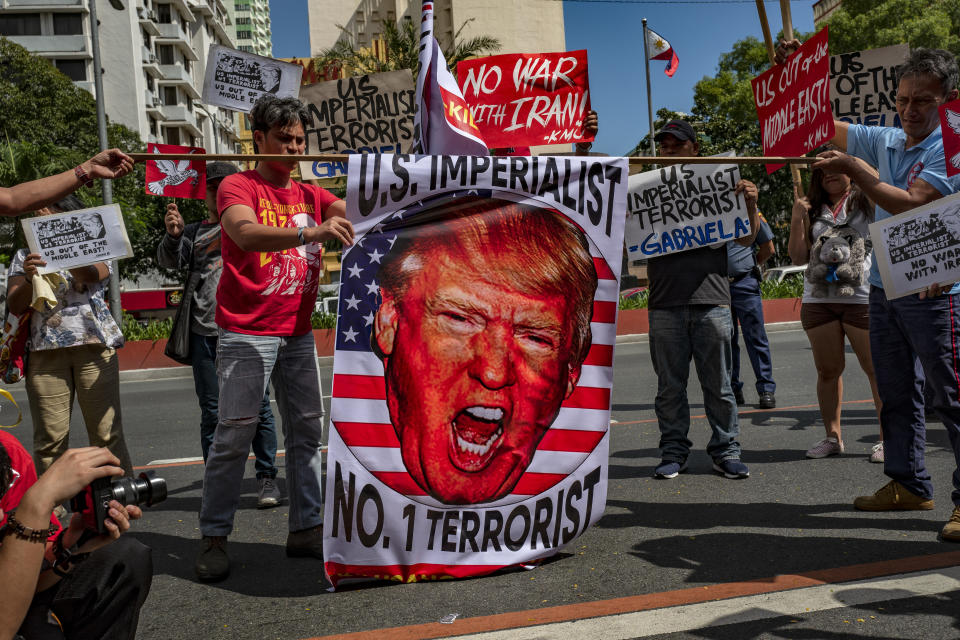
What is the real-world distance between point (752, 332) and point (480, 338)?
488 cm

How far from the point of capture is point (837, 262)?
17.3ft

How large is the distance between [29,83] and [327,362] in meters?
29.0

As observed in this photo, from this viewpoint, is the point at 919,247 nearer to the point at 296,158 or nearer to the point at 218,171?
the point at 296,158

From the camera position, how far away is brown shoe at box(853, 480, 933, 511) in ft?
13.7

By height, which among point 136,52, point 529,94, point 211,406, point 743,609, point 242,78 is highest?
point 136,52

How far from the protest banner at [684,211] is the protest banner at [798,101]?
425mm

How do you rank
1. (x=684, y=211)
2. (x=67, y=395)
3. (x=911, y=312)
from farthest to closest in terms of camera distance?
(x=684, y=211)
(x=67, y=395)
(x=911, y=312)

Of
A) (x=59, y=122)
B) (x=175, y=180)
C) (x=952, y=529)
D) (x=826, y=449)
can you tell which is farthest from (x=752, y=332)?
(x=59, y=122)

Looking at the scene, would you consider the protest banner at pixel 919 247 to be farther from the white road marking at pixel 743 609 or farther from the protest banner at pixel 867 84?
the protest banner at pixel 867 84

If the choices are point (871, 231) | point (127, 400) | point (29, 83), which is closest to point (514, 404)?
point (871, 231)

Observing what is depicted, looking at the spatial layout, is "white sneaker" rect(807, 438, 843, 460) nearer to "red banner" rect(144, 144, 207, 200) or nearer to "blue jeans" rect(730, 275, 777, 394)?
"blue jeans" rect(730, 275, 777, 394)

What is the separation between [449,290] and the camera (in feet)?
11.8

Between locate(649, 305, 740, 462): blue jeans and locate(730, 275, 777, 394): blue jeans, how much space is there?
8.75ft

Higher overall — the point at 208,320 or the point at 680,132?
the point at 680,132
